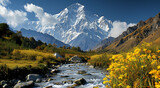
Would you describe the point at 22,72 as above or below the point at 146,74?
below

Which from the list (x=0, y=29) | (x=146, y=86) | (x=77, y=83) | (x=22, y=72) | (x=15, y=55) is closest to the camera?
(x=146, y=86)

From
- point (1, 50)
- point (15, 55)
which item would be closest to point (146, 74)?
point (15, 55)

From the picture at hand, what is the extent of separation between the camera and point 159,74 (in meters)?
2.42

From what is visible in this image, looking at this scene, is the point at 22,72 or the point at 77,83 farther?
the point at 22,72

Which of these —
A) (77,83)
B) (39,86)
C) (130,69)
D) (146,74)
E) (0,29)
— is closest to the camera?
(146,74)

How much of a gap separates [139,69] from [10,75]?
32.6ft

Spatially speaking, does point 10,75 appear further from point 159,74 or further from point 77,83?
point 159,74

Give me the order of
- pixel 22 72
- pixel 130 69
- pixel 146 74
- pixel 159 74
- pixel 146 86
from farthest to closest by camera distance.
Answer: pixel 22 72 < pixel 130 69 < pixel 146 74 < pixel 146 86 < pixel 159 74

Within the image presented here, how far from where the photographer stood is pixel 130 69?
3445mm

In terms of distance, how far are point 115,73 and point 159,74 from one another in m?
1.34

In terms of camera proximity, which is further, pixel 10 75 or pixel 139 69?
pixel 10 75

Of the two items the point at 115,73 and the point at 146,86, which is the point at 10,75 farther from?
the point at 146,86

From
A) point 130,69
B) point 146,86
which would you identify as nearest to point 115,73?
point 130,69

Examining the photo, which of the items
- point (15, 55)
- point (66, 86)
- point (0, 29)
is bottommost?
point (66, 86)
